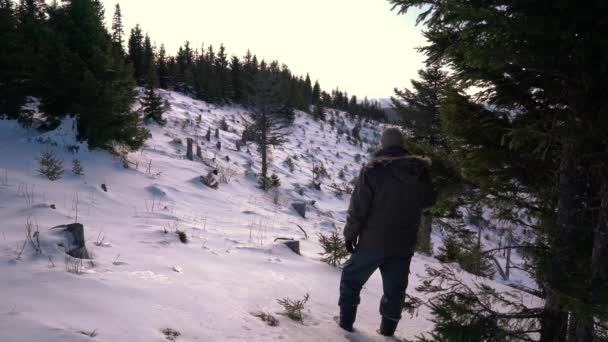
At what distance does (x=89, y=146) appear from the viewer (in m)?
10.2

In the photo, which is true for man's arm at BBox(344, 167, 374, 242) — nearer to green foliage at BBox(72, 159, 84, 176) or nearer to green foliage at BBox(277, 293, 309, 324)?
green foliage at BBox(277, 293, 309, 324)

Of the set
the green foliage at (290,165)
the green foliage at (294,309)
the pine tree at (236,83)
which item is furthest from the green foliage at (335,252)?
the pine tree at (236,83)

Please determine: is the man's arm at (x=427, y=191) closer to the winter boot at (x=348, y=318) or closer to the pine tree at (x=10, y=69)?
the winter boot at (x=348, y=318)

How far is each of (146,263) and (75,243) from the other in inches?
31.2

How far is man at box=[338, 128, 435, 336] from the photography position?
10.6 ft

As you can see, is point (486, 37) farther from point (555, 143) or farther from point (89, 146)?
point (89, 146)

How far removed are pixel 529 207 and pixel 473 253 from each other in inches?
22.2

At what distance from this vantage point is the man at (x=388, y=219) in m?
3.23

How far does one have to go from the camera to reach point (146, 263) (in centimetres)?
396

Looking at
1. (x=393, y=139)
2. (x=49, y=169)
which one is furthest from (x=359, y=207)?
(x=49, y=169)

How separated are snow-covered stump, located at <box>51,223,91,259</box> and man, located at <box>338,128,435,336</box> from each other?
114 inches

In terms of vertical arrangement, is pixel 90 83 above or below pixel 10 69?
below

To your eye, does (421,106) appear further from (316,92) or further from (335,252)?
(316,92)

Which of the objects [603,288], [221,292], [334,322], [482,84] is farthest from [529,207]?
[221,292]
